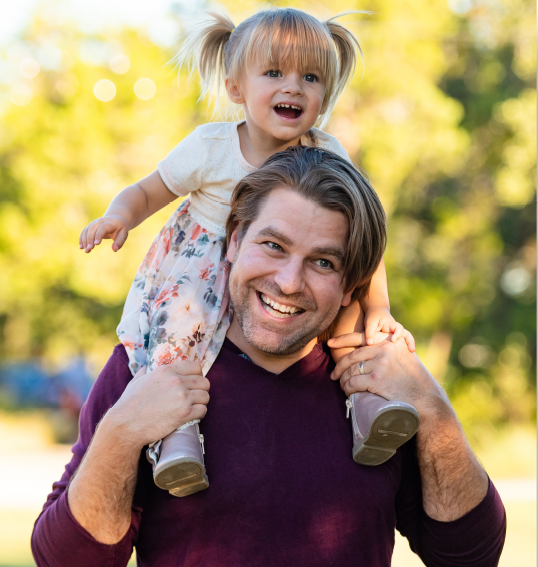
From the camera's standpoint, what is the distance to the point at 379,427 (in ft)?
6.28

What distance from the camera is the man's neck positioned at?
220 centimetres

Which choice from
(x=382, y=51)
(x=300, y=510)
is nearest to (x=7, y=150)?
(x=382, y=51)

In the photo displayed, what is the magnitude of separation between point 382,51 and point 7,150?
6745 mm

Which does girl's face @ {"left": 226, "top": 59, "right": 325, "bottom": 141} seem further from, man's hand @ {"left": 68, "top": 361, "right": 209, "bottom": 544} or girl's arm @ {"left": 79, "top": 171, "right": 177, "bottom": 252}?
man's hand @ {"left": 68, "top": 361, "right": 209, "bottom": 544}

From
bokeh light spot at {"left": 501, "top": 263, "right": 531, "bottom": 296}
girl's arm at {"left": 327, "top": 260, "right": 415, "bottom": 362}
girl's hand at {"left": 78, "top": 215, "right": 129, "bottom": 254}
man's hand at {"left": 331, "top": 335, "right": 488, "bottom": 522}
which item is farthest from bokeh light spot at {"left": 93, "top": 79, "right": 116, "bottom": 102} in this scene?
man's hand at {"left": 331, "top": 335, "right": 488, "bottom": 522}

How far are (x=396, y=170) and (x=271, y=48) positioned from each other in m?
8.99

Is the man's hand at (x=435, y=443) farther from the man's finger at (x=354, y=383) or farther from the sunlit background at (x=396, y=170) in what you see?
the sunlit background at (x=396, y=170)

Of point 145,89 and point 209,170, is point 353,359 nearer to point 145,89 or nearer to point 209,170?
point 209,170

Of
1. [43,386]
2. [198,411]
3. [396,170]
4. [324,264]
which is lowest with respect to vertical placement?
[198,411]

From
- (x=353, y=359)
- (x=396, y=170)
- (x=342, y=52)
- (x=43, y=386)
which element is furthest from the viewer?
(x=43, y=386)

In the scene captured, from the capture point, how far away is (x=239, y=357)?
2191 millimetres

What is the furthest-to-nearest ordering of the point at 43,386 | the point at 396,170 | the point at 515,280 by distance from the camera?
the point at 43,386
the point at 515,280
the point at 396,170

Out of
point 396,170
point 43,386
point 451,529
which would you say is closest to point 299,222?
point 451,529

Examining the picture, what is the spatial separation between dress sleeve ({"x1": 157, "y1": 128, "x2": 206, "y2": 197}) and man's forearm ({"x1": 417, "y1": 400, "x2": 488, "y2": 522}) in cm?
109
